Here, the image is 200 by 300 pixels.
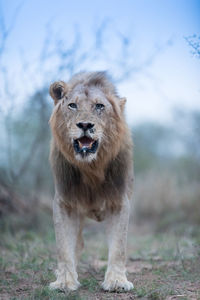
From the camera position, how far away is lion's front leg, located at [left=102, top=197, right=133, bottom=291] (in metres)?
3.76

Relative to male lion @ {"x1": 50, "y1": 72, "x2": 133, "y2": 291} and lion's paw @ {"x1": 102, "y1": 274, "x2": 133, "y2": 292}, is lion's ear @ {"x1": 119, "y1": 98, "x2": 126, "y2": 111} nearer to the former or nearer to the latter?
male lion @ {"x1": 50, "y1": 72, "x2": 133, "y2": 291}

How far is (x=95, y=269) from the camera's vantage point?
4.82 m

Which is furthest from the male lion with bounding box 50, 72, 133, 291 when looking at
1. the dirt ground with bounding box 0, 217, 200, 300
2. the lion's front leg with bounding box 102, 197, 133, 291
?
the dirt ground with bounding box 0, 217, 200, 300

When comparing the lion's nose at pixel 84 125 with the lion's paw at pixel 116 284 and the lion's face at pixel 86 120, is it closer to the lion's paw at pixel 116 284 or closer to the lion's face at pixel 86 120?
the lion's face at pixel 86 120

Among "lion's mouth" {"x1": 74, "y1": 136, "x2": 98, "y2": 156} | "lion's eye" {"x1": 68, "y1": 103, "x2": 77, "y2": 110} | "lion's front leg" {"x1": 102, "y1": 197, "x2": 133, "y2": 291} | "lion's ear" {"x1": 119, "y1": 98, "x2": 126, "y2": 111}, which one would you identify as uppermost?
"lion's ear" {"x1": 119, "y1": 98, "x2": 126, "y2": 111}

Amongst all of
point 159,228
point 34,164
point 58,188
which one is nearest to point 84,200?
point 58,188

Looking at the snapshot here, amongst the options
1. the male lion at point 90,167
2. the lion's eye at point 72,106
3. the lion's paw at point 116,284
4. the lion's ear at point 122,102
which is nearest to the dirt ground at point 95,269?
the lion's paw at point 116,284

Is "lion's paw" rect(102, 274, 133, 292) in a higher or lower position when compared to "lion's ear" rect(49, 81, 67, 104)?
lower

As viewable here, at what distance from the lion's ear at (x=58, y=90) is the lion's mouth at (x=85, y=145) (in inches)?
24.2

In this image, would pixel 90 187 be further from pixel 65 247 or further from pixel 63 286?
pixel 63 286

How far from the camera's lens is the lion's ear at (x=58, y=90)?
418 cm

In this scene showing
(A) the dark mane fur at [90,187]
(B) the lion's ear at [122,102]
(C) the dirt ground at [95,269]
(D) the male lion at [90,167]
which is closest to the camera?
(C) the dirt ground at [95,269]

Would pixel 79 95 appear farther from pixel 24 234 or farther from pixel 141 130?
pixel 141 130

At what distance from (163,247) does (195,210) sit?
346 centimetres
